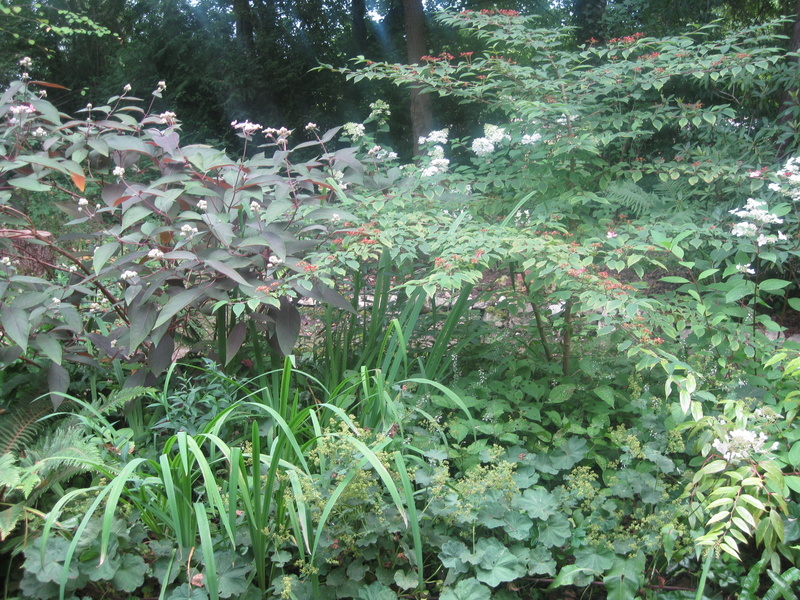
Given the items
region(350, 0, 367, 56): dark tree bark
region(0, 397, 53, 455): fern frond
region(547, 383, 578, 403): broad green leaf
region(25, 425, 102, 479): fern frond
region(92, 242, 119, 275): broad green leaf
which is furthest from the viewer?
region(350, 0, 367, 56): dark tree bark

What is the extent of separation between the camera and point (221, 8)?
9148 mm

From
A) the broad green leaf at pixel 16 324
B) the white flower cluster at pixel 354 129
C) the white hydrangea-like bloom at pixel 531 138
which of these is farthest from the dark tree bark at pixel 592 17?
the broad green leaf at pixel 16 324

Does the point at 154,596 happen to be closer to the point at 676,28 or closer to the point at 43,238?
the point at 43,238

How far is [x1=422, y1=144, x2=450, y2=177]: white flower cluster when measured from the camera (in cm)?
253

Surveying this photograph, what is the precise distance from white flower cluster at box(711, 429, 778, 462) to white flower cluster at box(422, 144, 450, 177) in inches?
58.9

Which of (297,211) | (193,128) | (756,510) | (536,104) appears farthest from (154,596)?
(193,128)

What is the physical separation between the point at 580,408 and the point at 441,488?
823mm

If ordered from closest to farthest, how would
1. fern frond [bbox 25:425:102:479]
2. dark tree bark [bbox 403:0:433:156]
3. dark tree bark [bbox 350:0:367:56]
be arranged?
1. fern frond [bbox 25:425:102:479]
2. dark tree bark [bbox 403:0:433:156]
3. dark tree bark [bbox 350:0:367:56]

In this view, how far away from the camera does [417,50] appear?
753 centimetres

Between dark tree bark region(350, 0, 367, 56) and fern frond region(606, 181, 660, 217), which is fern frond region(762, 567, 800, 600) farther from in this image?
dark tree bark region(350, 0, 367, 56)

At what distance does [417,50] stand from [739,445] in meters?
7.02

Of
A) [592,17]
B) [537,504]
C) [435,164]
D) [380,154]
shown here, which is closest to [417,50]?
[592,17]

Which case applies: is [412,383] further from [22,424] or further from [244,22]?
[244,22]

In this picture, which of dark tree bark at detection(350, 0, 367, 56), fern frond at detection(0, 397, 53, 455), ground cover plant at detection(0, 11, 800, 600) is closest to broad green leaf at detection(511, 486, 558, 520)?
ground cover plant at detection(0, 11, 800, 600)
